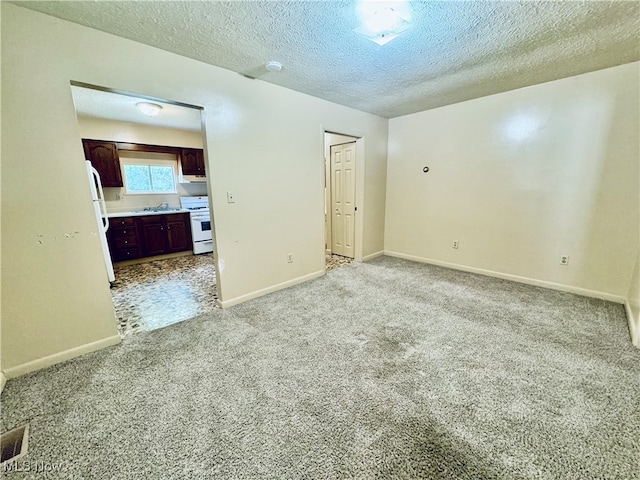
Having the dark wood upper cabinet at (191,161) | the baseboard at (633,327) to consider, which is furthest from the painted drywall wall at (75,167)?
the baseboard at (633,327)

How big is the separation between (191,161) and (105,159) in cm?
136

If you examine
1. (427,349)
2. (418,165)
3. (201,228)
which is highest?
(418,165)

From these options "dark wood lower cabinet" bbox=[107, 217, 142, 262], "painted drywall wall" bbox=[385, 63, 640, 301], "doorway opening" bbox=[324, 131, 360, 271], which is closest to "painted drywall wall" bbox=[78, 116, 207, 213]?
"dark wood lower cabinet" bbox=[107, 217, 142, 262]

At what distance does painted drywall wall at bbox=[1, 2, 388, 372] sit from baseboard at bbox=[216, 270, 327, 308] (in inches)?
1.3

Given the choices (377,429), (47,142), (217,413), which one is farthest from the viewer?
(47,142)

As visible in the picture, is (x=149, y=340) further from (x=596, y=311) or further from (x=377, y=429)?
(x=596, y=311)

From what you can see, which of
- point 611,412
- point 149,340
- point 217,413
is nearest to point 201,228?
point 149,340

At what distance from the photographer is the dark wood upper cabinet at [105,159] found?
4.15m

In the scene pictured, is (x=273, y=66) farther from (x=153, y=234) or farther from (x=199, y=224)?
(x=153, y=234)

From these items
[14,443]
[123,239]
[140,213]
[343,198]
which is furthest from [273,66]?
[123,239]

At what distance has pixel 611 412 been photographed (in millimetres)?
1454

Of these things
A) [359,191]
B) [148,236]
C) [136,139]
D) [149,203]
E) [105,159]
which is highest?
[136,139]

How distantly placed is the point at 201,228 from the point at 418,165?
4182mm

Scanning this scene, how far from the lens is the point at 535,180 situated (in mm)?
3176
